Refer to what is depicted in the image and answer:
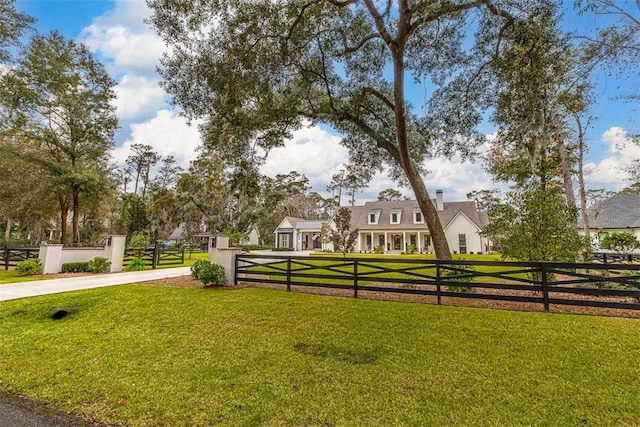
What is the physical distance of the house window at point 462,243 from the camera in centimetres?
2625

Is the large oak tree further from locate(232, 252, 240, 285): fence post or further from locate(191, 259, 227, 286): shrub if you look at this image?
locate(191, 259, 227, 286): shrub

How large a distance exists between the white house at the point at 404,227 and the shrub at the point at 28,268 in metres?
23.5

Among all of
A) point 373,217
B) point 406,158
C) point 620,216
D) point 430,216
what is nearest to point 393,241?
point 373,217

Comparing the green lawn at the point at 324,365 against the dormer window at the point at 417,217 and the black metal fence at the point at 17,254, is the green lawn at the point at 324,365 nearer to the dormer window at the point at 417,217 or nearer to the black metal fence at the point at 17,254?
the black metal fence at the point at 17,254

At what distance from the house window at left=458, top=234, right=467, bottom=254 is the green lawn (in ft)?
72.8

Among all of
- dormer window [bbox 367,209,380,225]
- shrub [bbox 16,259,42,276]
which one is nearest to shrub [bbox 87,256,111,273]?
shrub [bbox 16,259,42,276]

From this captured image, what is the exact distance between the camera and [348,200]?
44688 mm

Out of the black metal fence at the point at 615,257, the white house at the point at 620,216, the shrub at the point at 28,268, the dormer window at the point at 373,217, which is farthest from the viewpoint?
the dormer window at the point at 373,217

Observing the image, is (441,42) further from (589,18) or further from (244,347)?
(244,347)

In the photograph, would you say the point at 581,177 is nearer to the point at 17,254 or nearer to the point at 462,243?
the point at 462,243

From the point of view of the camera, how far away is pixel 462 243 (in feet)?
86.5

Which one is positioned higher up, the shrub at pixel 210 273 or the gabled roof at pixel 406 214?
the gabled roof at pixel 406 214

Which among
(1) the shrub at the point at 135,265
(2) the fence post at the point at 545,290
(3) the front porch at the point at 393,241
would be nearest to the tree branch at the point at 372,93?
(2) the fence post at the point at 545,290

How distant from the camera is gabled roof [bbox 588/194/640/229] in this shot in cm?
2200
